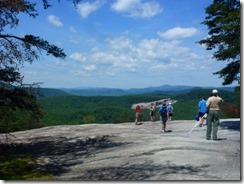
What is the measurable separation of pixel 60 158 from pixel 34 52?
343 centimetres

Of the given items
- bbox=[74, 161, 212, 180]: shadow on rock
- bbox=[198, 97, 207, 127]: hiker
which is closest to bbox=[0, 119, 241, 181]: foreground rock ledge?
bbox=[74, 161, 212, 180]: shadow on rock

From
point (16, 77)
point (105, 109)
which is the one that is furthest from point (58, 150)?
point (105, 109)

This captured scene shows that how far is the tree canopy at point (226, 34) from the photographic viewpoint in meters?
11.3

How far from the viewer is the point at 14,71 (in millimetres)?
11391

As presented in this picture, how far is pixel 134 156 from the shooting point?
10.2 meters

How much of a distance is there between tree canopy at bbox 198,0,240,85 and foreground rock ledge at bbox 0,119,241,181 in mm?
2309

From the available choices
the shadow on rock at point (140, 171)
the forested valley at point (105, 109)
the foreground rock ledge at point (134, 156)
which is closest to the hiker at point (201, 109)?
the forested valley at point (105, 109)

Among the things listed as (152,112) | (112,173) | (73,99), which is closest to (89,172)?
(112,173)

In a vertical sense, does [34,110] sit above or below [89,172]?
above

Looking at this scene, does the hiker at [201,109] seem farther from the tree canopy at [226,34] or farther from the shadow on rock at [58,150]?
the shadow on rock at [58,150]

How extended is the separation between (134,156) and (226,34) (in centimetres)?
546

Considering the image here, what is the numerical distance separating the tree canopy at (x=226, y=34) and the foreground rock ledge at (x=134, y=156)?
2.31m

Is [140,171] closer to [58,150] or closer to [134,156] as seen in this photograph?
[134,156]

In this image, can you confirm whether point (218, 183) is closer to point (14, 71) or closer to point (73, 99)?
point (14, 71)
